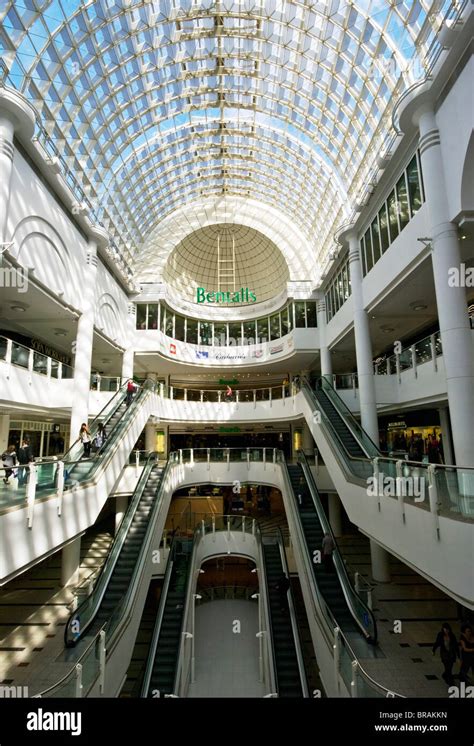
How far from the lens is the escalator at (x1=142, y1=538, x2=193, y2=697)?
1469cm

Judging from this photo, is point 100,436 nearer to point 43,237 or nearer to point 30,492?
point 30,492

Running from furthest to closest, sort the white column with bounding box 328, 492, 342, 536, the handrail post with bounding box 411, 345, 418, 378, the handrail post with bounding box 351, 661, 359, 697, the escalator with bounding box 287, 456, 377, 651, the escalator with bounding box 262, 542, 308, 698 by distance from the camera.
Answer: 1. the white column with bounding box 328, 492, 342, 536
2. the handrail post with bounding box 411, 345, 418, 378
3. the escalator with bounding box 262, 542, 308, 698
4. the escalator with bounding box 287, 456, 377, 651
5. the handrail post with bounding box 351, 661, 359, 697

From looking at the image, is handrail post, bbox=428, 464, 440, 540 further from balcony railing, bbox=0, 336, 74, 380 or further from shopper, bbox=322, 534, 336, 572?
balcony railing, bbox=0, 336, 74, 380

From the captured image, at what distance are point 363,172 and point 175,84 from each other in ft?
40.8

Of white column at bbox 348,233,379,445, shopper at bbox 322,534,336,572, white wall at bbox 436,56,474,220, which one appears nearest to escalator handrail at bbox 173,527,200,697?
shopper at bbox 322,534,336,572

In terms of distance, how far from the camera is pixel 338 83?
21.5m

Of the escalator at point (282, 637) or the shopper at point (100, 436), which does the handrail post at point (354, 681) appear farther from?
the shopper at point (100, 436)

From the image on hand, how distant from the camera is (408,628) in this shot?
15.0m

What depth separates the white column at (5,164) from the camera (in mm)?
12984

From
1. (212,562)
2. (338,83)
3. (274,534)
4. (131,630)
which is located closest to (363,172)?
(338,83)

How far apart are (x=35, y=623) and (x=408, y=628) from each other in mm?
14181

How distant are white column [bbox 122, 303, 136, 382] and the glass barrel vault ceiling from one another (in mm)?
4723

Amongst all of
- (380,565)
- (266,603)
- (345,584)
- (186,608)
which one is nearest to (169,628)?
(186,608)

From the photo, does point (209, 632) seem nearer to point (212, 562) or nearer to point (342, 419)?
point (212, 562)
